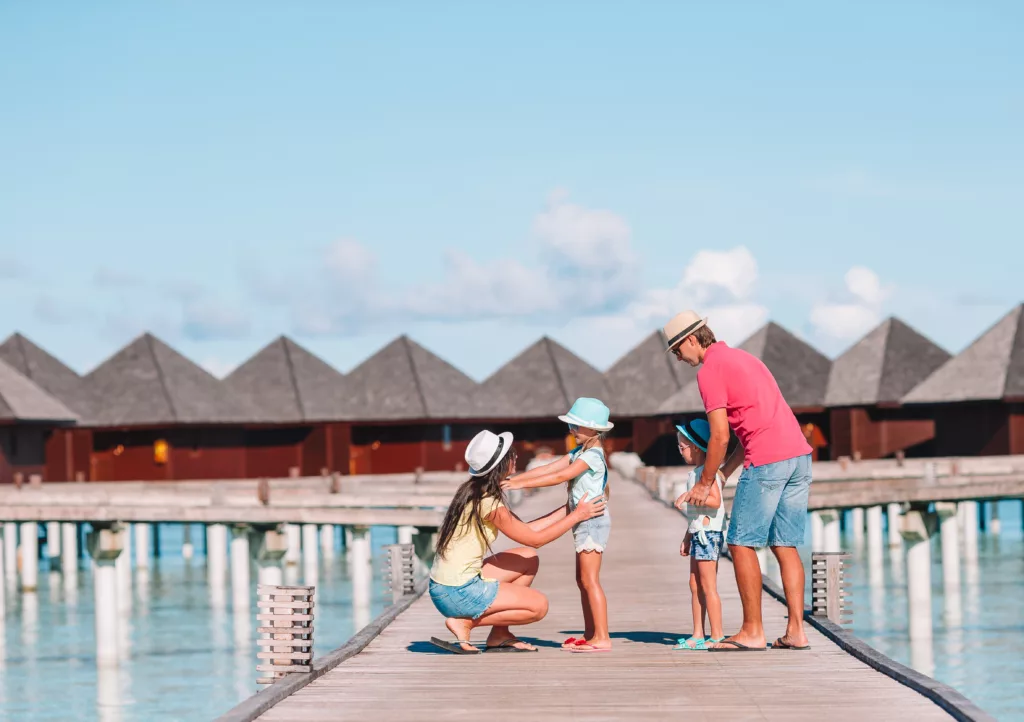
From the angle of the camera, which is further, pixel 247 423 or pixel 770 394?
pixel 247 423

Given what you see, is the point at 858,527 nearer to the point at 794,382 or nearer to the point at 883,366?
the point at 883,366

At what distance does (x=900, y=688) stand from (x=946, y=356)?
50.5 m

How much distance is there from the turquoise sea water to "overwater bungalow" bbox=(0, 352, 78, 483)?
509cm

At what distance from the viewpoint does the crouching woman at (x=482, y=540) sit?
9070mm

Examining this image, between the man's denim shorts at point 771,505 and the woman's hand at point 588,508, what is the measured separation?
2.69ft

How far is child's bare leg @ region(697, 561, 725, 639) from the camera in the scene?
9.39 metres

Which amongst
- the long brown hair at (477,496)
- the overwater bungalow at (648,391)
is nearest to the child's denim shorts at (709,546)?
the long brown hair at (477,496)

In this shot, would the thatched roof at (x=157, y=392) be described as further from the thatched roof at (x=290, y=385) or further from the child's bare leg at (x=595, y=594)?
the child's bare leg at (x=595, y=594)

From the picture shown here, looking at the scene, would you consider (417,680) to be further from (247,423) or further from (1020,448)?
(247,423)

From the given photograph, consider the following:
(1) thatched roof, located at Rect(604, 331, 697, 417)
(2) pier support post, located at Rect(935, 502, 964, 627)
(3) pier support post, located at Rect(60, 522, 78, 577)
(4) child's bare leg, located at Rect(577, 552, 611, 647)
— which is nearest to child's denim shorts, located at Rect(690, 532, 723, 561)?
(4) child's bare leg, located at Rect(577, 552, 611, 647)

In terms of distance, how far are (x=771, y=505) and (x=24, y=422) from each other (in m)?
40.8

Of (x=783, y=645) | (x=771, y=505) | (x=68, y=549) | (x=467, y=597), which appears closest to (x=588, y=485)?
(x=467, y=597)

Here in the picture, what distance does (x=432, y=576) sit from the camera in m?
9.38

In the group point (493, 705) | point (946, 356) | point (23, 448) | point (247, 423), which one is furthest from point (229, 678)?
point (946, 356)
